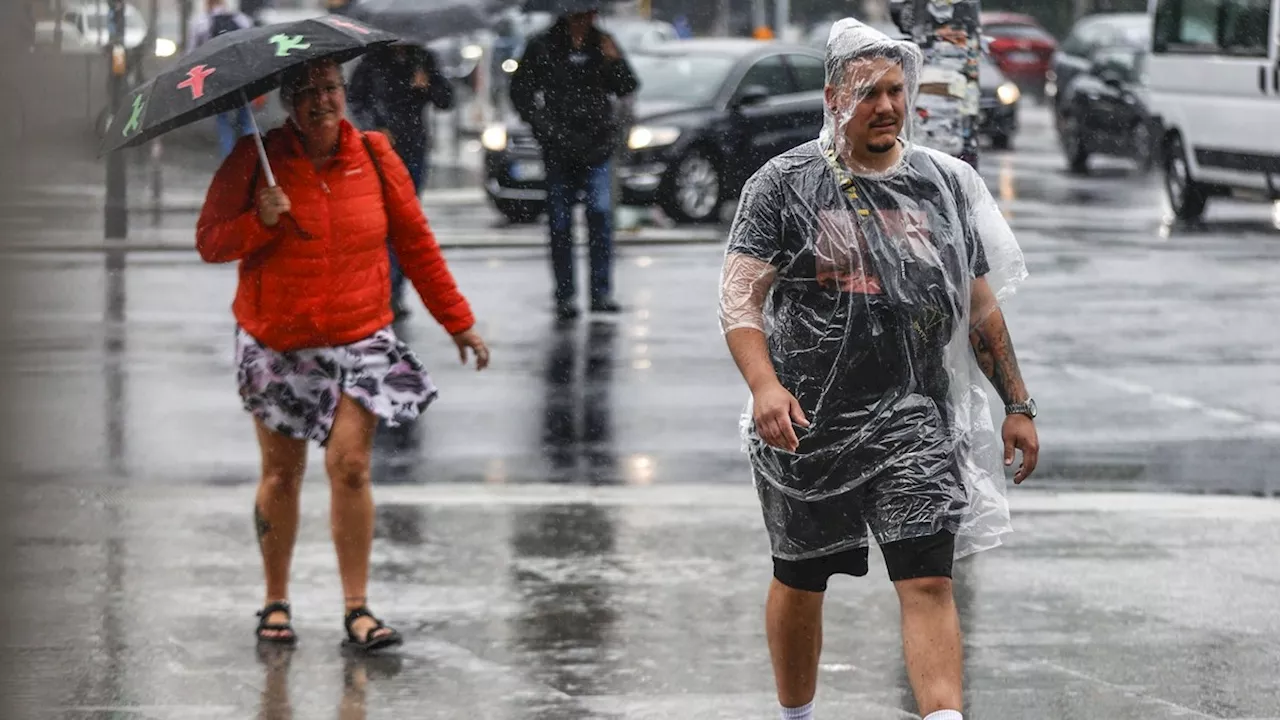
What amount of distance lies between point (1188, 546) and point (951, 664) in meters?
3.16

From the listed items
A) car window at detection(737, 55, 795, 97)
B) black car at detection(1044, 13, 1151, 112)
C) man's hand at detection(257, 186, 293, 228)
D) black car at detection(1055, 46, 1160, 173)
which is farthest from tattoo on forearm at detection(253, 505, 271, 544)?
black car at detection(1044, 13, 1151, 112)

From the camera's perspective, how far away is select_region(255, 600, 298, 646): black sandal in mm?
5852

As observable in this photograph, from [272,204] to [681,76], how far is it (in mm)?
14182

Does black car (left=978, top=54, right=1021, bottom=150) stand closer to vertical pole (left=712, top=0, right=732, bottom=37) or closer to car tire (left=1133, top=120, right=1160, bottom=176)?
car tire (left=1133, top=120, right=1160, bottom=176)

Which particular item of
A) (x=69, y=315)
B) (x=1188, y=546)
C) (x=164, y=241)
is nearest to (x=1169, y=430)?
(x=1188, y=546)

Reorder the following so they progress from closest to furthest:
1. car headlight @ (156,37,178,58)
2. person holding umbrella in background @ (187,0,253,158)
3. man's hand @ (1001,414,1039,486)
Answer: man's hand @ (1001,414,1039,486) → person holding umbrella in background @ (187,0,253,158) → car headlight @ (156,37,178,58)

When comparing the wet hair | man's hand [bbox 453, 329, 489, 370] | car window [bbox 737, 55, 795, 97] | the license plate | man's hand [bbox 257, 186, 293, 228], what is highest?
the wet hair

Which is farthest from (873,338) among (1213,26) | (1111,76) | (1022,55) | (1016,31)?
(1016,31)

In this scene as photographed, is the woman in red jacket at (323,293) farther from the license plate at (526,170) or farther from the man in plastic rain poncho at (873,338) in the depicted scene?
the license plate at (526,170)

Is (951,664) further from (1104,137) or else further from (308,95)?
(1104,137)

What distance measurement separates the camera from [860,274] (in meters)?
4.24

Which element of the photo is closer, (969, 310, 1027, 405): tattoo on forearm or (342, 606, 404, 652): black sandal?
(969, 310, 1027, 405): tattoo on forearm

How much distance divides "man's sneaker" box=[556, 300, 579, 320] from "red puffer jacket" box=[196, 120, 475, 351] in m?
7.08

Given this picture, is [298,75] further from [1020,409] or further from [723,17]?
[723,17]
